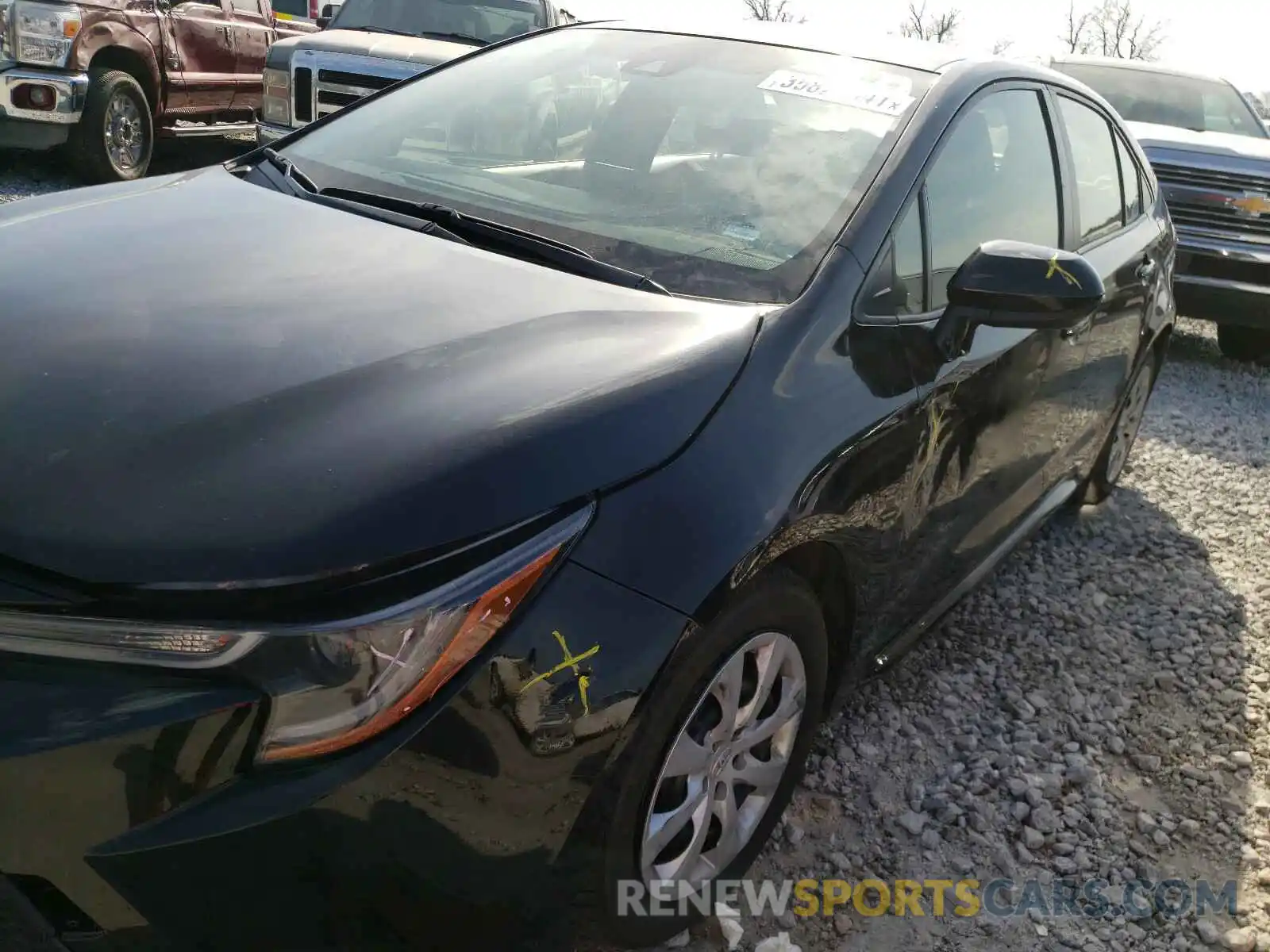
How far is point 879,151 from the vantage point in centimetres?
239

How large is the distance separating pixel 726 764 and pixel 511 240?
1.13m

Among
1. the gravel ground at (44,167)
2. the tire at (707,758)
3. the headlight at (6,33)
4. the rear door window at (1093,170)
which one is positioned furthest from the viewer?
the gravel ground at (44,167)

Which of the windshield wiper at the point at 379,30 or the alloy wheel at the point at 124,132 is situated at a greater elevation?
the windshield wiper at the point at 379,30

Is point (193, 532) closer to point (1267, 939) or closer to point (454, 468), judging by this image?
point (454, 468)

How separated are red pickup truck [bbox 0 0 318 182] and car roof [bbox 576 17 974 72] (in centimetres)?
553

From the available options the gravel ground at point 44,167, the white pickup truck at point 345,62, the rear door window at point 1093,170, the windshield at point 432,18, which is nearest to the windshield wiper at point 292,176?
the rear door window at point 1093,170

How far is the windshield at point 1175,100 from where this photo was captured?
316 inches

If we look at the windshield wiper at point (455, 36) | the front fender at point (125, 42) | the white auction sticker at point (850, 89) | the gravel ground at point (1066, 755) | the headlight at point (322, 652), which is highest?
the windshield wiper at point (455, 36)

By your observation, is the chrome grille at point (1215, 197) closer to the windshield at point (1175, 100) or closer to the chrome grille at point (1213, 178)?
A: the chrome grille at point (1213, 178)

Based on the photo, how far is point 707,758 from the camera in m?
1.89

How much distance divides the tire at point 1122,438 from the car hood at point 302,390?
2.67m

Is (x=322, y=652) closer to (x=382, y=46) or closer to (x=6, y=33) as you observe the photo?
(x=382, y=46)

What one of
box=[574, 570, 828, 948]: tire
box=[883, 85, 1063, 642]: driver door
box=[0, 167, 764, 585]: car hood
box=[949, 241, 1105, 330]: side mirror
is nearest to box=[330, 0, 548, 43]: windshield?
box=[883, 85, 1063, 642]: driver door

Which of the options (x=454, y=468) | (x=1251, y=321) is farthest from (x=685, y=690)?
(x=1251, y=321)
